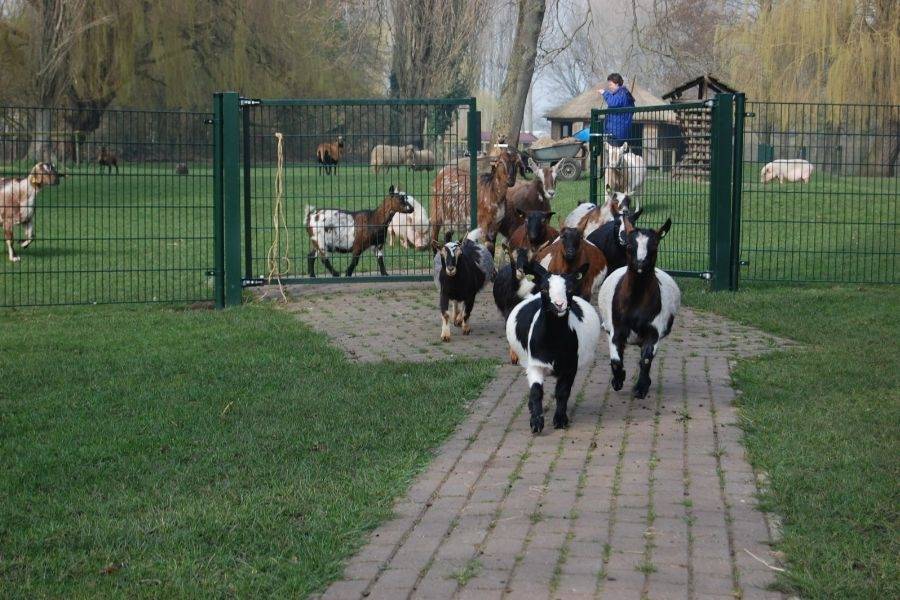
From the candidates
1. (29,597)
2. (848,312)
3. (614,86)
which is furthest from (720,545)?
(614,86)

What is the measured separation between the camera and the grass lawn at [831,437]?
5.21 m

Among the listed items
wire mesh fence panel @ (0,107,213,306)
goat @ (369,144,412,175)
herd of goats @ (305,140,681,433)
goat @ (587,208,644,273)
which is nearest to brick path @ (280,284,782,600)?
herd of goats @ (305,140,681,433)

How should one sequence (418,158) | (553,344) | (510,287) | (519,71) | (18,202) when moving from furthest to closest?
(519,71), (18,202), (418,158), (510,287), (553,344)

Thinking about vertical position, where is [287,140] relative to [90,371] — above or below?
above

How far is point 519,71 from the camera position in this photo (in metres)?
24.9

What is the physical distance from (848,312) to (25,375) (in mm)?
8013

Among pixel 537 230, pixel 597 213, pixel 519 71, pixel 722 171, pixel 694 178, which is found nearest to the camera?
pixel 537 230

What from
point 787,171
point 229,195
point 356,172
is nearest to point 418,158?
point 356,172

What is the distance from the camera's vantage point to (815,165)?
571 inches

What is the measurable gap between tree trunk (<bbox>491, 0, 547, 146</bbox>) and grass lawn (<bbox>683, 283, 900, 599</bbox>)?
12.5 m

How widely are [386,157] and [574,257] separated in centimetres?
521

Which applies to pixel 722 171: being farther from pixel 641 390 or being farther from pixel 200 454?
pixel 200 454

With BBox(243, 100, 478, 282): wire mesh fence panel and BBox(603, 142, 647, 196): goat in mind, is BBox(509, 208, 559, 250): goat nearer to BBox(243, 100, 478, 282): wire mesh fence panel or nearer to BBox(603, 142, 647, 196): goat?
BBox(243, 100, 478, 282): wire mesh fence panel

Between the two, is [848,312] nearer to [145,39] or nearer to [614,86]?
[614,86]
